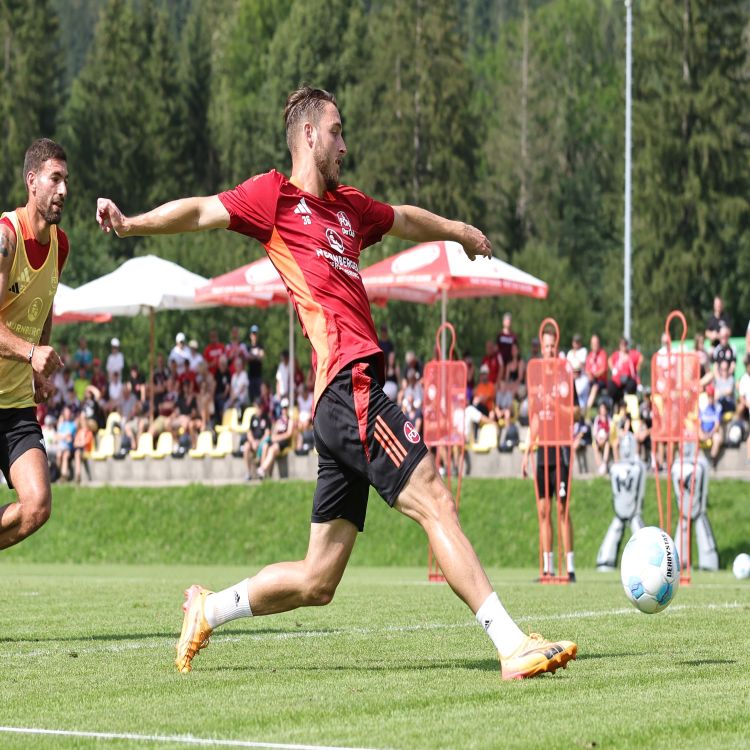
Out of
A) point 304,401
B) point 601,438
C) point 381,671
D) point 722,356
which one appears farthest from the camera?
point 304,401

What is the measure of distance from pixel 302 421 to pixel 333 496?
20.3m

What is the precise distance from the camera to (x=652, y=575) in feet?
28.0

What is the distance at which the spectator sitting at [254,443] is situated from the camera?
2759 centimetres

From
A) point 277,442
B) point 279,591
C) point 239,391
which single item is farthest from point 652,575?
point 239,391

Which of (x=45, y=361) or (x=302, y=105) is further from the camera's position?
(x=45, y=361)

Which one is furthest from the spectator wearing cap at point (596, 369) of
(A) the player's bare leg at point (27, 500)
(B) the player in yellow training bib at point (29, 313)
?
(A) the player's bare leg at point (27, 500)

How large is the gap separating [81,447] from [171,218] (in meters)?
23.8

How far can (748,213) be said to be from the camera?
59844mm

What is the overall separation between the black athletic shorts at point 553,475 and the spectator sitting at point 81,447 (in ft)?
48.5

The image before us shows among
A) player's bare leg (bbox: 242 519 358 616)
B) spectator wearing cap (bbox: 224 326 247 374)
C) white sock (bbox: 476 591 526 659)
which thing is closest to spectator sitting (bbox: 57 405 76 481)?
spectator wearing cap (bbox: 224 326 247 374)

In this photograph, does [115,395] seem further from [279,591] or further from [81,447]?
[279,591]

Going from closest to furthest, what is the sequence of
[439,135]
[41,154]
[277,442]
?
[41,154], [277,442], [439,135]

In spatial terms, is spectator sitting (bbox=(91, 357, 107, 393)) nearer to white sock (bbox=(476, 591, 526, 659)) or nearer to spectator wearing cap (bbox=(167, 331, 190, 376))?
spectator wearing cap (bbox=(167, 331, 190, 376))

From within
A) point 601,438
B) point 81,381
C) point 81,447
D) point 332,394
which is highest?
point 332,394
